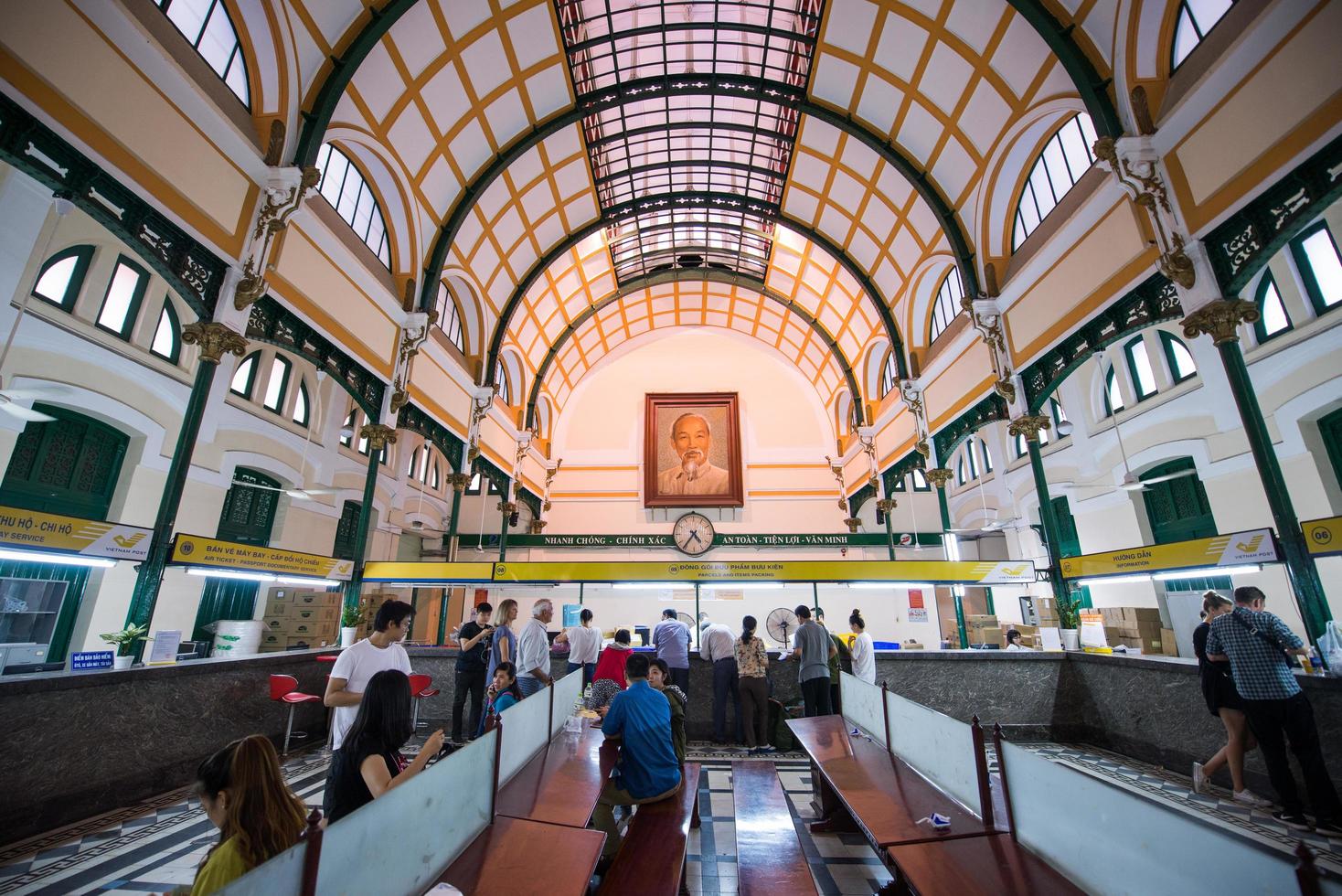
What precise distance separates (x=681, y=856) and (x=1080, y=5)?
1029cm

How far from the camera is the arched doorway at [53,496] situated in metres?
6.88

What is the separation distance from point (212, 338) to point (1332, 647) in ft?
36.9

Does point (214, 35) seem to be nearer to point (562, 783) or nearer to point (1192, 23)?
point (562, 783)

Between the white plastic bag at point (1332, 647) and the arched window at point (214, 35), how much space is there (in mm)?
12499

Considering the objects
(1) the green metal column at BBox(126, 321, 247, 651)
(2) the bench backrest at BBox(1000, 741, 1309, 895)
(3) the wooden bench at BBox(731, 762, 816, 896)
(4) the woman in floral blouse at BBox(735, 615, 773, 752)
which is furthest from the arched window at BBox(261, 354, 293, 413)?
(2) the bench backrest at BBox(1000, 741, 1309, 895)

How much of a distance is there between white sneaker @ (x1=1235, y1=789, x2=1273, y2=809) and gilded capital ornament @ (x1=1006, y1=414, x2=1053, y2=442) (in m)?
5.12

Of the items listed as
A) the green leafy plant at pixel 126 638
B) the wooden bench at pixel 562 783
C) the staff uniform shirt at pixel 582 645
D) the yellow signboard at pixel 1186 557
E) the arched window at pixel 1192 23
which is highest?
the arched window at pixel 1192 23

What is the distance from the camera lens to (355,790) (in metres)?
2.37

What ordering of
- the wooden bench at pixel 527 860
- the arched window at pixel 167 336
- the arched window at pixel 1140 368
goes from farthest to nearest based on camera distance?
the arched window at pixel 1140 368
the arched window at pixel 167 336
the wooden bench at pixel 527 860

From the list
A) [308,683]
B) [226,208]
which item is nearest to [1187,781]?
[308,683]

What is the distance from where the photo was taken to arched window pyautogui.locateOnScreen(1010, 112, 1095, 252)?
309 inches

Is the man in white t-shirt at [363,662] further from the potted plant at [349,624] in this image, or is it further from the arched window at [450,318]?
the arched window at [450,318]

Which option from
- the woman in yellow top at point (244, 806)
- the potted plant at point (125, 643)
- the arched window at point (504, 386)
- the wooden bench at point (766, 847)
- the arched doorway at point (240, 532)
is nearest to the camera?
the woman in yellow top at point (244, 806)

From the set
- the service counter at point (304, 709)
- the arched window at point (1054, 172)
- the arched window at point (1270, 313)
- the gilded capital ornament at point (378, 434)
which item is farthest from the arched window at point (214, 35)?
the arched window at point (1270, 313)
